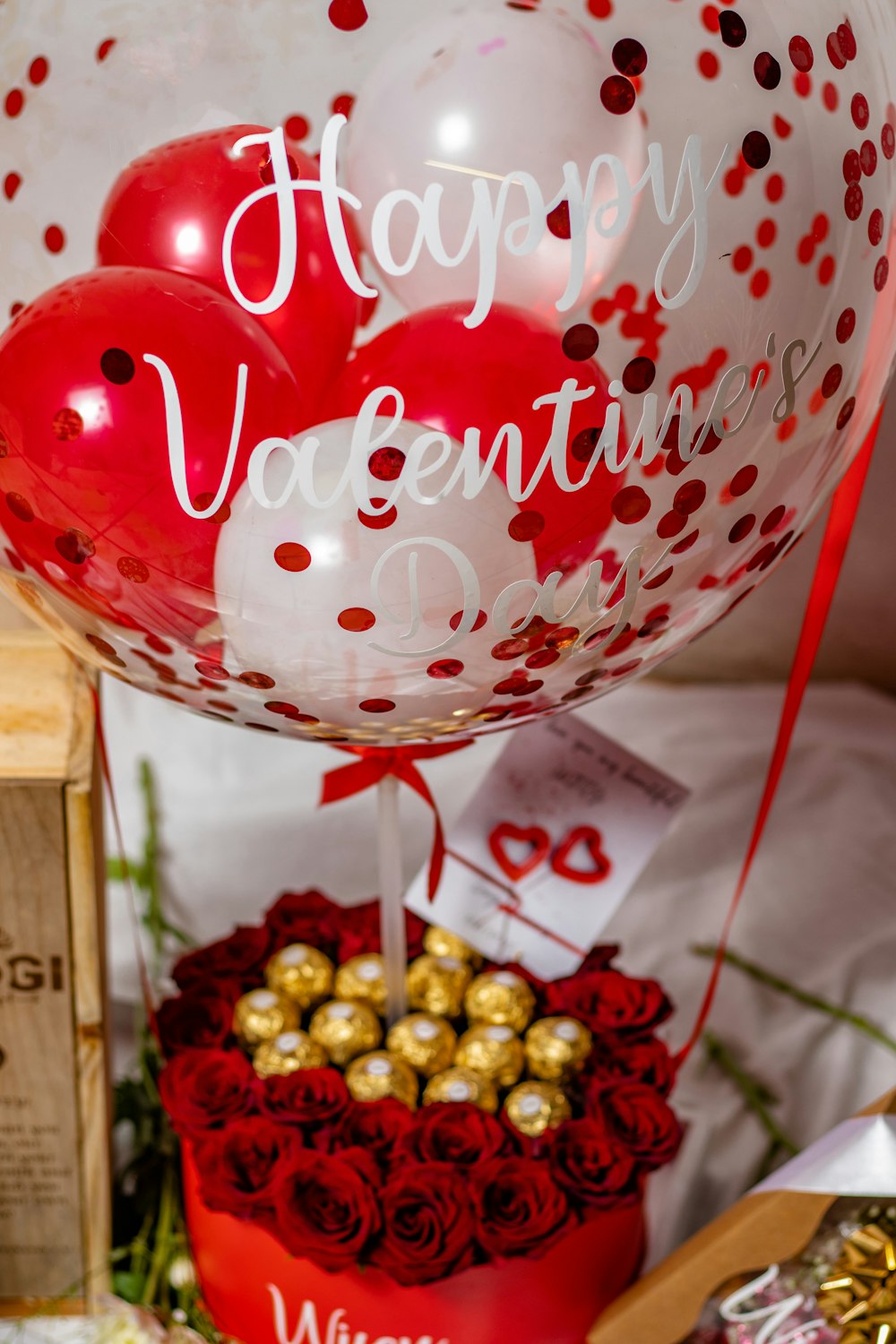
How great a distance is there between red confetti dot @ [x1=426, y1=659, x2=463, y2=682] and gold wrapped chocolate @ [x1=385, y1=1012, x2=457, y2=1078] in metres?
0.32

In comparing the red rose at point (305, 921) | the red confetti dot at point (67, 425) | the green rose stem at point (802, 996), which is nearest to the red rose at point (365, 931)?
the red rose at point (305, 921)

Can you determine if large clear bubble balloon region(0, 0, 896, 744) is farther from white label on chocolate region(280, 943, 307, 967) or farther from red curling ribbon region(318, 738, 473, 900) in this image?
white label on chocolate region(280, 943, 307, 967)

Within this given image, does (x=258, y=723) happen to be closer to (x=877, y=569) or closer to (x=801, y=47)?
(x=801, y=47)

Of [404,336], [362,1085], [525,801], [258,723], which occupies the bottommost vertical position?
[362,1085]

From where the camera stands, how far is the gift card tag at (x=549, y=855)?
2.71 feet

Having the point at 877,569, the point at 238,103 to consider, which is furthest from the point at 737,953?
the point at 238,103

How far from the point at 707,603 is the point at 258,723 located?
0.20 m

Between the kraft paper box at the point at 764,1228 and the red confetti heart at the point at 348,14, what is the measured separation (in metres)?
0.55

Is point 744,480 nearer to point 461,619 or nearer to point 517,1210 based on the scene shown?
point 461,619

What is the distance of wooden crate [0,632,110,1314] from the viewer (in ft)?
2.28

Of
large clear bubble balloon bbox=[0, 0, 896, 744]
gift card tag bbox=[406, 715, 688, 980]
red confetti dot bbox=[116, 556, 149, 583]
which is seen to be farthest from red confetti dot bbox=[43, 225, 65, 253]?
gift card tag bbox=[406, 715, 688, 980]

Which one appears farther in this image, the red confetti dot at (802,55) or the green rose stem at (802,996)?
the green rose stem at (802,996)

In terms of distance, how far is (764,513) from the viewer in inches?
21.6

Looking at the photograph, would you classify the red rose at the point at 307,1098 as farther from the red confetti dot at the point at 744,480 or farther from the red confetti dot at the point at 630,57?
the red confetti dot at the point at 630,57
